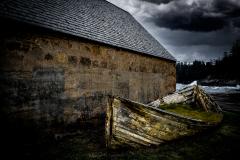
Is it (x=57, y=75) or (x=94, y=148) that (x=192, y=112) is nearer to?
(x=94, y=148)

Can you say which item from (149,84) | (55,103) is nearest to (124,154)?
(55,103)

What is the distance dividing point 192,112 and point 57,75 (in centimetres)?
586

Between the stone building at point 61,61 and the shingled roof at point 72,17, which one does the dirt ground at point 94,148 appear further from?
the shingled roof at point 72,17

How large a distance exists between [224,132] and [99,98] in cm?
576

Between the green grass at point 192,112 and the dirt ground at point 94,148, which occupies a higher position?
the green grass at point 192,112

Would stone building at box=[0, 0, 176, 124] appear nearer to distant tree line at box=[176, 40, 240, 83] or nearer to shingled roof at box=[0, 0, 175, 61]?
shingled roof at box=[0, 0, 175, 61]

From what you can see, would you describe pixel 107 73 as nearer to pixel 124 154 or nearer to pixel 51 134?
pixel 51 134

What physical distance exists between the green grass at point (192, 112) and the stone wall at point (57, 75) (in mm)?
3308

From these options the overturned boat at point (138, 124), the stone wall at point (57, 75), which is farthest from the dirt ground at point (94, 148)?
the stone wall at point (57, 75)

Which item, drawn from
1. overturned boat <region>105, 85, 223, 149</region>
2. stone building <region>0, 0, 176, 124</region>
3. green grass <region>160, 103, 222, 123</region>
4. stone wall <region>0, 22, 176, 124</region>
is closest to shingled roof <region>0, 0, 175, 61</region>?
stone building <region>0, 0, 176, 124</region>

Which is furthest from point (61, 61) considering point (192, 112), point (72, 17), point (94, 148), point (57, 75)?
point (192, 112)

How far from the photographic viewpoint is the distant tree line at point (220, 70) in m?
81.6

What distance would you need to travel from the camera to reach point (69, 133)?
835 cm

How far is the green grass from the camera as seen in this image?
8.16 metres
